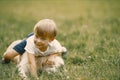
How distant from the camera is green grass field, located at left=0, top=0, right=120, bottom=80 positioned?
16.0 feet

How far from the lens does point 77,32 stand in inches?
302

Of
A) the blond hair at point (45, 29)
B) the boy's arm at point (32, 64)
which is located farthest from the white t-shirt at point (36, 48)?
the blond hair at point (45, 29)

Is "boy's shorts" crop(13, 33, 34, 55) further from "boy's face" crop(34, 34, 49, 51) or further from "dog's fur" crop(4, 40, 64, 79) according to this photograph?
"boy's face" crop(34, 34, 49, 51)

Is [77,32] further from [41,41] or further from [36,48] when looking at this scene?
[41,41]

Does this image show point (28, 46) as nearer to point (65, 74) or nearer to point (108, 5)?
point (65, 74)

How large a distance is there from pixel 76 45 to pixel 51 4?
713 centimetres

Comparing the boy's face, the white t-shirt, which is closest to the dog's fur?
the white t-shirt

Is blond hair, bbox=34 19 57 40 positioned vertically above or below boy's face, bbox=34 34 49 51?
above

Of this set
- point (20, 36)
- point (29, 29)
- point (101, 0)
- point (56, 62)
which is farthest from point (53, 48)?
point (101, 0)

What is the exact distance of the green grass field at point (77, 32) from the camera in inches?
192

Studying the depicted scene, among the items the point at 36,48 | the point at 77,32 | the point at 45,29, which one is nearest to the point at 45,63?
the point at 36,48

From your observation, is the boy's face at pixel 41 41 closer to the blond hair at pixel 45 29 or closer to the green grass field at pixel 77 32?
the blond hair at pixel 45 29

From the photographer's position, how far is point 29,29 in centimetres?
812

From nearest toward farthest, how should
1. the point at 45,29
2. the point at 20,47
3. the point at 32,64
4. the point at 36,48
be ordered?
the point at 45,29
the point at 32,64
the point at 36,48
the point at 20,47
